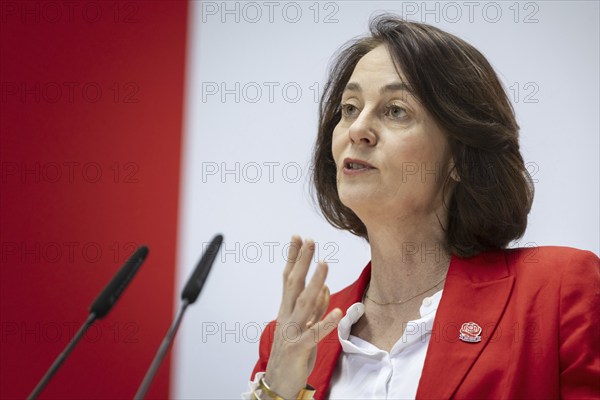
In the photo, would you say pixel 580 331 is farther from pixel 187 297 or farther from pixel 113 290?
pixel 113 290

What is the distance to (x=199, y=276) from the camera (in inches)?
46.7

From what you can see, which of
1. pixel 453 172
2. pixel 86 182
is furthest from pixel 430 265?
pixel 86 182

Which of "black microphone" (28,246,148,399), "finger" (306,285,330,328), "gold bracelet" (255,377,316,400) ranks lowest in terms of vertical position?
"gold bracelet" (255,377,316,400)

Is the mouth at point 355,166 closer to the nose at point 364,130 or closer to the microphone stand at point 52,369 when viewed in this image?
the nose at point 364,130

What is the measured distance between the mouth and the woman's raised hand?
277 mm

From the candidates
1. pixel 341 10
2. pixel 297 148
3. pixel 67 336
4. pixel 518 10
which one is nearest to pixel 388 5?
pixel 341 10

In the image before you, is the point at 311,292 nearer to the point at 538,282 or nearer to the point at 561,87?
the point at 538,282

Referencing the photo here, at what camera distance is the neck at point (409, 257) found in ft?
5.95

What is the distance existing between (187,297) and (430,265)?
83cm

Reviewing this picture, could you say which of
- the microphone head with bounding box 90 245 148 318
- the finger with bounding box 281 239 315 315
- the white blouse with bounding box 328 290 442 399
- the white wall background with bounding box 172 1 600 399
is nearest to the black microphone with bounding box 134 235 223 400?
the microphone head with bounding box 90 245 148 318

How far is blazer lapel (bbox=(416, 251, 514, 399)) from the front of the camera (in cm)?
151

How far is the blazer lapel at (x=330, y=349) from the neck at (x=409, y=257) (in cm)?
8

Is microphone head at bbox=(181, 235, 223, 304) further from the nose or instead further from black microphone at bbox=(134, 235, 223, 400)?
the nose

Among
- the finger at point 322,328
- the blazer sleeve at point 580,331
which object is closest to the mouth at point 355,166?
the finger at point 322,328
